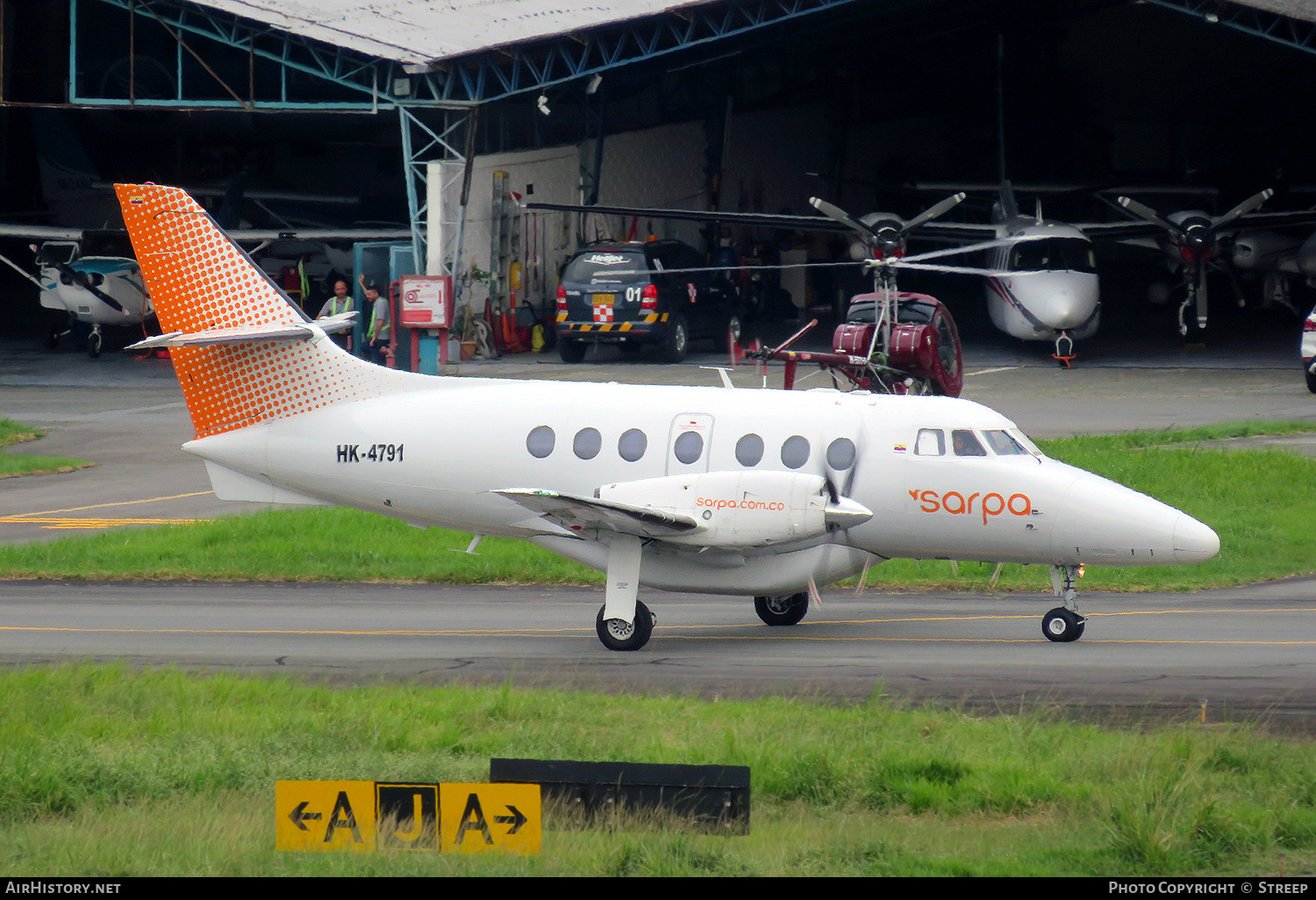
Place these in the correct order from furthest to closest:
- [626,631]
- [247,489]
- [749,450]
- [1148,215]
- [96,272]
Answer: [96,272] → [1148,215] → [247,489] → [749,450] → [626,631]

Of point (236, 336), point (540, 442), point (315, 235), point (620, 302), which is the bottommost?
point (540, 442)

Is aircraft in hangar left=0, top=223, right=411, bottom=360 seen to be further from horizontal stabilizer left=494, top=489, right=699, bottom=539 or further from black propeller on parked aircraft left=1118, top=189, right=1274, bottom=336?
horizontal stabilizer left=494, top=489, right=699, bottom=539

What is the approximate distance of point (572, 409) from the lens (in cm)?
1611

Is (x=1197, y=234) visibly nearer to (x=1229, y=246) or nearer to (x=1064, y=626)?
(x=1229, y=246)

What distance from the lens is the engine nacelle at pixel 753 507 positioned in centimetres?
1447

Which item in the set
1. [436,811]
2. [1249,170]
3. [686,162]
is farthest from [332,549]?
[1249,170]

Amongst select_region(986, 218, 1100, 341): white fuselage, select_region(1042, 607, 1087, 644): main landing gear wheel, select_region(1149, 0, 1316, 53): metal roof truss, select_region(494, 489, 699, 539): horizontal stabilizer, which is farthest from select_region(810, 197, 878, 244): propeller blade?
select_region(494, 489, 699, 539): horizontal stabilizer

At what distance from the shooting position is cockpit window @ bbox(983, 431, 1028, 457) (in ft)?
49.3

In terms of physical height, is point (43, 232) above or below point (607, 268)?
above

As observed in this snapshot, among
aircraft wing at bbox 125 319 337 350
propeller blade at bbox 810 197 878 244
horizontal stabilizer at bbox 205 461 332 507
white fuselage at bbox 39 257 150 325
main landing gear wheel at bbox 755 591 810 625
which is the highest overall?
propeller blade at bbox 810 197 878 244

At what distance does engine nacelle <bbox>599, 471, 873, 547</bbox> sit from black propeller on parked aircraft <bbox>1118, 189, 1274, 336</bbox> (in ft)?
91.3

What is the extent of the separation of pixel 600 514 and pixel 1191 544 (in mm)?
5581

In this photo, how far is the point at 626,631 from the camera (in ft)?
49.7

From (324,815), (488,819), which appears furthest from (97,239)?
(488,819)
